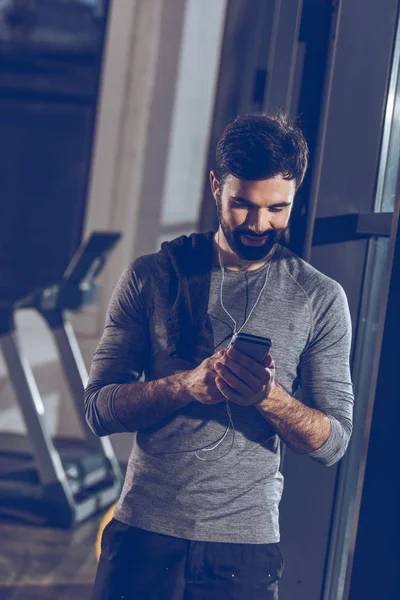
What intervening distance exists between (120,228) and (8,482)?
182 cm

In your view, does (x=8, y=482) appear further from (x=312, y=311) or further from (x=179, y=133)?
(x=312, y=311)

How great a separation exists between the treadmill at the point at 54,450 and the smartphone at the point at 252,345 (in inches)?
105

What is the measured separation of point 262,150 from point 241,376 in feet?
1.25

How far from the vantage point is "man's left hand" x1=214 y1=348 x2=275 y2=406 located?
3.91 feet

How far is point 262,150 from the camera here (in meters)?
1.31

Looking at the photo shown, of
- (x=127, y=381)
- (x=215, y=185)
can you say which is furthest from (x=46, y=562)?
(x=215, y=185)

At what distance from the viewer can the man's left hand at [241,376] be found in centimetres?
119

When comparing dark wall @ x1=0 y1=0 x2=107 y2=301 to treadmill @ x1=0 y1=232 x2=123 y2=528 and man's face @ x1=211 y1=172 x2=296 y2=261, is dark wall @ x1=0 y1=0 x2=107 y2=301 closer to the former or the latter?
treadmill @ x1=0 y1=232 x2=123 y2=528

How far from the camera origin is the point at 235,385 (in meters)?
1.20

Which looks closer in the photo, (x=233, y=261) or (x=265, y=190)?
(x=265, y=190)

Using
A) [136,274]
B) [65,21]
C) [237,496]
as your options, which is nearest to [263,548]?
[237,496]

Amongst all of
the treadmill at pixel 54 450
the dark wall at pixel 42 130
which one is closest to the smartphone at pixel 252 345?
the treadmill at pixel 54 450

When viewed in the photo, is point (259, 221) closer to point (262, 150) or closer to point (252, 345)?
point (262, 150)

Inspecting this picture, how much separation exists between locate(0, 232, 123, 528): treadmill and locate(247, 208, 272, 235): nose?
2628 mm
